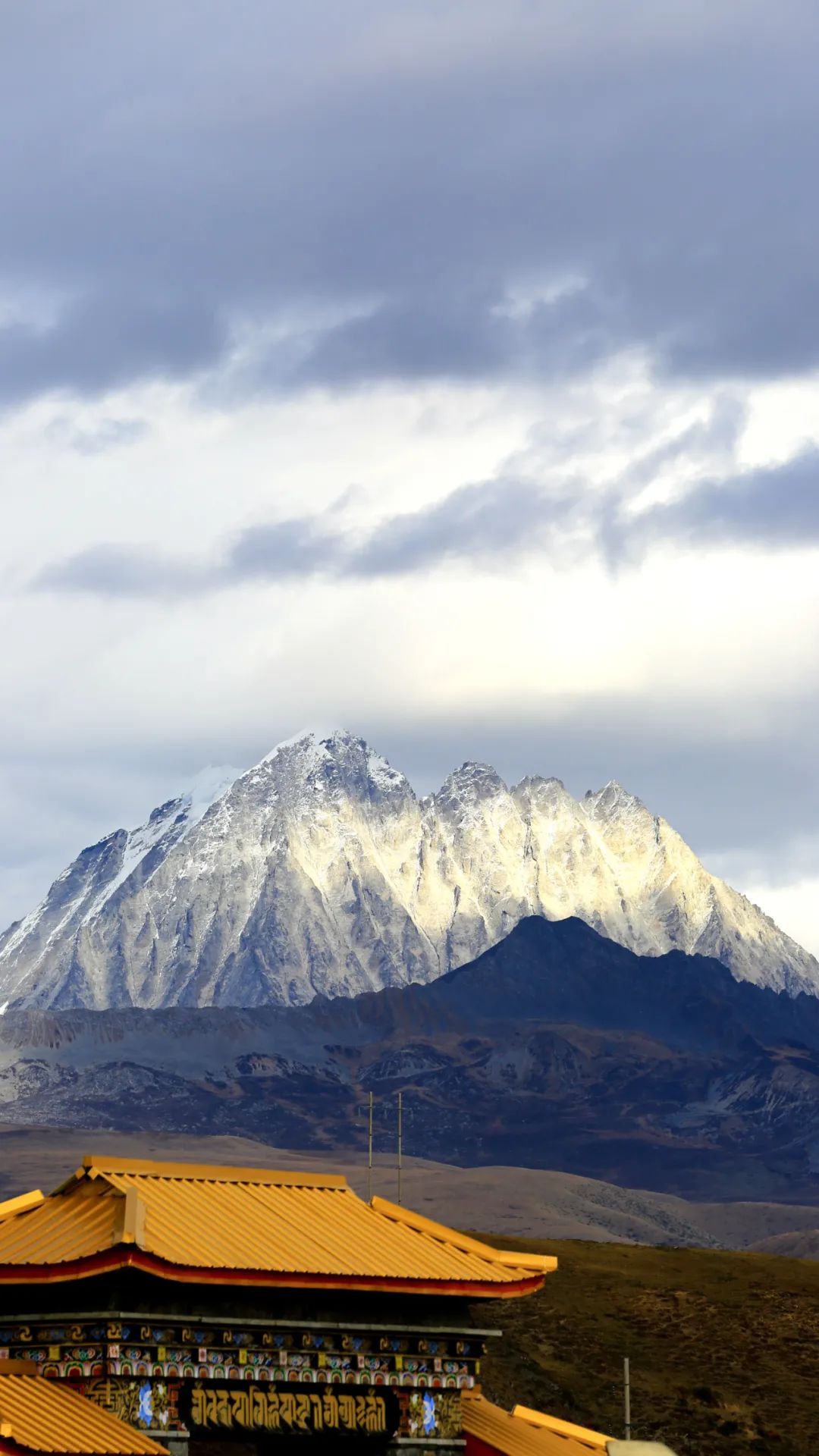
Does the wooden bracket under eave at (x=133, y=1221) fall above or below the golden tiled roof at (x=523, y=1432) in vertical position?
above

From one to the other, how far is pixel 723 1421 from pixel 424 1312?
49.5 m

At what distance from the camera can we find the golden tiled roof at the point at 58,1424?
23.3 metres

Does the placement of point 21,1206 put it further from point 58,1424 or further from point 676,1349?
point 676,1349

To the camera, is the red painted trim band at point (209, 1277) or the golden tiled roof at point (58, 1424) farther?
the red painted trim band at point (209, 1277)

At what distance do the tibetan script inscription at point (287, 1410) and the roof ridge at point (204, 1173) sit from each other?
248 centimetres

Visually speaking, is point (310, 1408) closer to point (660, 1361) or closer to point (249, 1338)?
point (249, 1338)

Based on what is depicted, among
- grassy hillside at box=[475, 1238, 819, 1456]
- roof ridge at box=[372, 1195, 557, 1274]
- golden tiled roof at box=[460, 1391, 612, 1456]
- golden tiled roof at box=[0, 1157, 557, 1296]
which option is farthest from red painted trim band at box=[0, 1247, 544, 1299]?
grassy hillside at box=[475, 1238, 819, 1456]

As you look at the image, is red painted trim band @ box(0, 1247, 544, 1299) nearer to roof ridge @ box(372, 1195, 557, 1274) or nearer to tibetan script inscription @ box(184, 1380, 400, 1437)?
roof ridge @ box(372, 1195, 557, 1274)

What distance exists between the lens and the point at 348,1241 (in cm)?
2808

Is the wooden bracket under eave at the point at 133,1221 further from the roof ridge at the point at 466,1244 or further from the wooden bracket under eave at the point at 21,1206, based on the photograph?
the roof ridge at the point at 466,1244

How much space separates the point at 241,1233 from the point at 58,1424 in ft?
12.0

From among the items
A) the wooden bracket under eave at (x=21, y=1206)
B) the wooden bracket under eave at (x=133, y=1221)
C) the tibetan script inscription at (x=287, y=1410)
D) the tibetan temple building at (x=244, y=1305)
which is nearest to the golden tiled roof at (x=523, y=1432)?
the tibetan temple building at (x=244, y=1305)

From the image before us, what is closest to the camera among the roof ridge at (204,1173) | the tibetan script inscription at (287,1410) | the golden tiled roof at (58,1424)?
the golden tiled roof at (58,1424)

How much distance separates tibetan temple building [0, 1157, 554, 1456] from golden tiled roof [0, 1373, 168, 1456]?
253 mm
